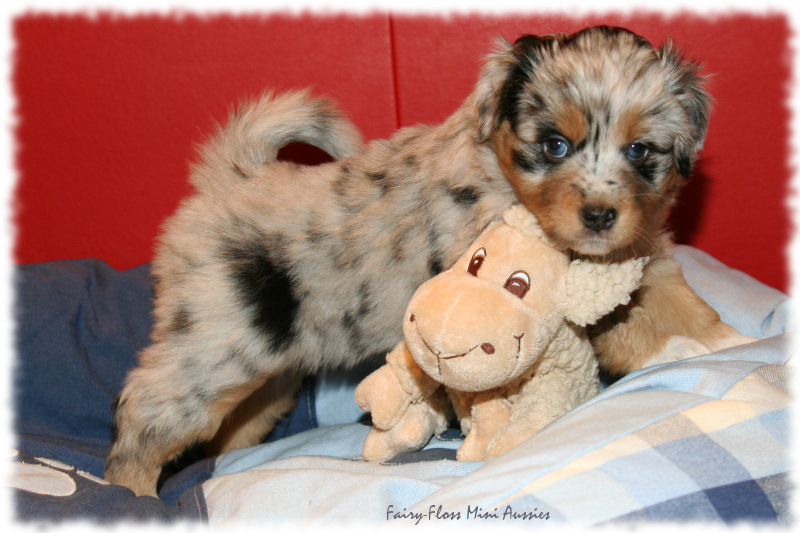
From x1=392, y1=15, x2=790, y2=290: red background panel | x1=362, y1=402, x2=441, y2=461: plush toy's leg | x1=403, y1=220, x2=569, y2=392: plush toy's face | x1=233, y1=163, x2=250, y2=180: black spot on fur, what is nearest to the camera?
x1=403, y1=220, x2=569, y2=392: plush toy's face

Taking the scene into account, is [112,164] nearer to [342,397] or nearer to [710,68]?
[342,397]

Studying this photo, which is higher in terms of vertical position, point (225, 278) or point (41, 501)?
point (225, 278)

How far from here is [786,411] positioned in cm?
170

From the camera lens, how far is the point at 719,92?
308 cm

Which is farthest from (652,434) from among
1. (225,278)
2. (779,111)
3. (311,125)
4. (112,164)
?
(112,164)

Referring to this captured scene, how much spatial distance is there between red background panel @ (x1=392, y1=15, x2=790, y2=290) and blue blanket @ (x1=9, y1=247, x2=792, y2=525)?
384mm

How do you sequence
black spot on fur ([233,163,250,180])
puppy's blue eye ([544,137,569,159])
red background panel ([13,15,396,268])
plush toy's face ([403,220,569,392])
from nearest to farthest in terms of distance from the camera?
plush toy's face ([403,220,569,392])
puppy's blue eye ([544,137,569,159])
black spot on fur ([233,163,250,180])
red background panel ([13,15,396,268])

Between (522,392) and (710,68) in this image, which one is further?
(710,68)

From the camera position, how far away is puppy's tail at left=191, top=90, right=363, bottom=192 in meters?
2.58

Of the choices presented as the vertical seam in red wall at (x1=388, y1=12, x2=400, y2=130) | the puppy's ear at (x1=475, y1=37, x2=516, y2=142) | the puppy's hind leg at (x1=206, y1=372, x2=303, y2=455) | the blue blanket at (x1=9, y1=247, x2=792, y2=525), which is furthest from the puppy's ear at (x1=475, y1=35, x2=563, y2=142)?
the puppy's hind leg at (x1=206, y1=372, x2=303, y2=455)

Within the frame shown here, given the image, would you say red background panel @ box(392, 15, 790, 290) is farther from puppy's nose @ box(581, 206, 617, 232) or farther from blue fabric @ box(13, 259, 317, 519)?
blue fabric @ box(13, 259, 317, 519)

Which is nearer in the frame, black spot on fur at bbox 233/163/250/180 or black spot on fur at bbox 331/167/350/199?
black spot on fur at bbox 331/167/350/199

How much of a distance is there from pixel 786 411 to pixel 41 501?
2074 mm

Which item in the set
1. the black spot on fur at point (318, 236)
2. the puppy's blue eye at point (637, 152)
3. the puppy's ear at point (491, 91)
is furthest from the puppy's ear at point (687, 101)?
the black spot on fur at point (318, 236)
